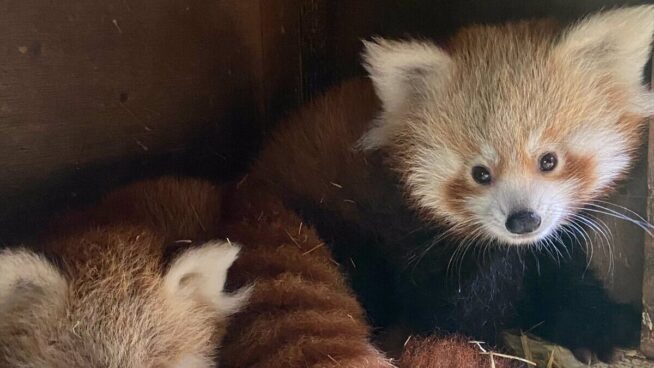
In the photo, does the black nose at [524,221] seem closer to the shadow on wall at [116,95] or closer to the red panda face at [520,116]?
the red panda face at [520,116]

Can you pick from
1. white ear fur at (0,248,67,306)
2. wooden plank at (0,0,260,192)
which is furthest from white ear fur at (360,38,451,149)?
white ear fur at (0,248,67,306)

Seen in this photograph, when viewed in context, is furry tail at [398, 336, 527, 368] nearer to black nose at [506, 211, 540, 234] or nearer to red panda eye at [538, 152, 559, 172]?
black nose at [506, 211, 540, 234]

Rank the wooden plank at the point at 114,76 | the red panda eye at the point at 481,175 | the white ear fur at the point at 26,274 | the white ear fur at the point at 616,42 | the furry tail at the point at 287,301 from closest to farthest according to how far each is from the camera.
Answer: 1. the white ear fur at the point at 26,274
2. the furry tail at the point at 287,301
3. the white ear fur at the point at 616,42
4. the red panda eye at the point at 481,175
5. the wooden plank at the point at 114,76

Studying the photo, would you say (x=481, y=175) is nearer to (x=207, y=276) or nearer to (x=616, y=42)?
(x=616, y=42)

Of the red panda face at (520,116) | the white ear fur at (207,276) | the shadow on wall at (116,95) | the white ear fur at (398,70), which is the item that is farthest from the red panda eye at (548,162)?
the shadow on wall at (116,95)

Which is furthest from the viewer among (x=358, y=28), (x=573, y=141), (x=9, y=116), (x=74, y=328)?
(x=358, y=28)

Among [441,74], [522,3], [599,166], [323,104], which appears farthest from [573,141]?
[323,104]

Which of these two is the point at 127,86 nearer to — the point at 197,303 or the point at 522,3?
the point at 197,303
